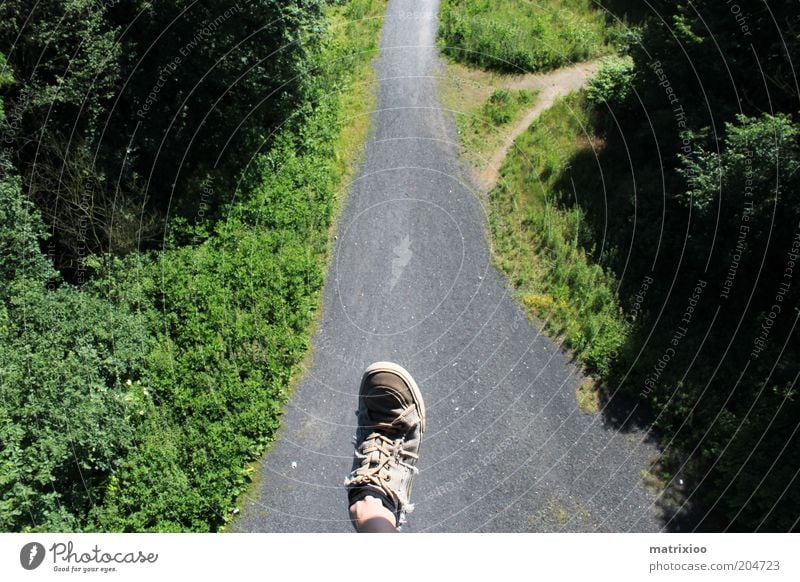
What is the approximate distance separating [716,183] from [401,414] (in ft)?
21.7

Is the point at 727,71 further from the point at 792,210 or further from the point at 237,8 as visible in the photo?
the point at 237,8

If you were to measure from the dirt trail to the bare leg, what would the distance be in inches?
296

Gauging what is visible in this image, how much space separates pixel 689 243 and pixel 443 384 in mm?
4936

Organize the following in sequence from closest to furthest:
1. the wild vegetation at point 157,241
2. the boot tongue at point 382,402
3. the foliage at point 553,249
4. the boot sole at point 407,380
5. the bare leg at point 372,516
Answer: the bare leg at point 372,516, the boot tongue at point 382,402, the boot sole at point 407,380, the wild vegetation at point 157,241, the foliage at point 553,249

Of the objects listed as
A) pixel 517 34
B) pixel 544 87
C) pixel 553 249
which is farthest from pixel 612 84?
pixel 553 249

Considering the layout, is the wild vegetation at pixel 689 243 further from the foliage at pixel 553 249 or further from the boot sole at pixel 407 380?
the boot sole at pixel 407 380

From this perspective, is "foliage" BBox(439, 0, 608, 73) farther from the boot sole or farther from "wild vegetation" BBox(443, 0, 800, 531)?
the boot sole

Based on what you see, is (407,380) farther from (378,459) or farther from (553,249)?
(553,249)

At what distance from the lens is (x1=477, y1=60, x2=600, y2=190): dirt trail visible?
15711mm

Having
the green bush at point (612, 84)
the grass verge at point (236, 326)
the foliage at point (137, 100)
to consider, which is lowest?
the grass verge at point (236, 326)

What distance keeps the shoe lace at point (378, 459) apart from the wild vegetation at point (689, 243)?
3933 mm

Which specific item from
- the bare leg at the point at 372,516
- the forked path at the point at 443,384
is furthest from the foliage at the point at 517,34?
the bare leg at the point at 372,516

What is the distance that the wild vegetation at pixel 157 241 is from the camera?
1230 cm

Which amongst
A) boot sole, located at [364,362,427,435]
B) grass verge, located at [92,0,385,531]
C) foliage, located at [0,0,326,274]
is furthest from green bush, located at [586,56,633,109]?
boot sole, located at [364,362,427,435]
